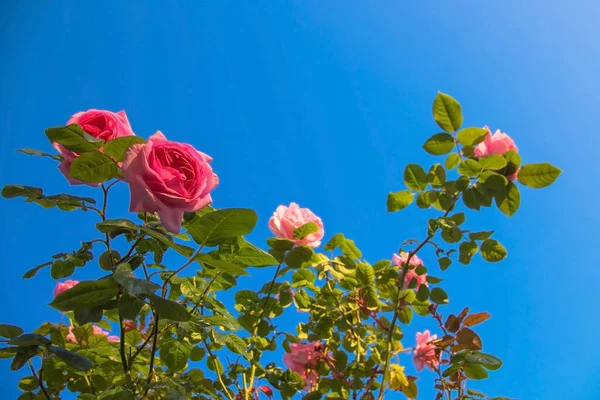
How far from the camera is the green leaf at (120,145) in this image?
0.67 m

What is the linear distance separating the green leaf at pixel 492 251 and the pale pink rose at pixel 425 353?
0.33 meters

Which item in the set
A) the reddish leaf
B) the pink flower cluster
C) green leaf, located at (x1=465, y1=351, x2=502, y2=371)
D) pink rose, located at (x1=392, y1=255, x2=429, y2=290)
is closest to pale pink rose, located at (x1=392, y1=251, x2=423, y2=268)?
pink rose, located at (x1=392, y1=255, x2=429, y2=290)

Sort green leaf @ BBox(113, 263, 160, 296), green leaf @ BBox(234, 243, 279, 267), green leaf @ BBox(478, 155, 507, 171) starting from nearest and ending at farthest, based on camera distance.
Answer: green leaf @ BBox(113, 263, 160, 296)
green leaf @ BBox(234, 243, 279, 267)
green leaf @ BBox(478, 155, 507, 171)

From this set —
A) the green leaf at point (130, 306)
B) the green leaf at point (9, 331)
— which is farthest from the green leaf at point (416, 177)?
the green leaf at point (9, 331)

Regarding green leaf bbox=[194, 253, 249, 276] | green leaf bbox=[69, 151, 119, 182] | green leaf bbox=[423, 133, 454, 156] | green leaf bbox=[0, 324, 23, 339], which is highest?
green leaf bbox=[423, 133, 454, 156]

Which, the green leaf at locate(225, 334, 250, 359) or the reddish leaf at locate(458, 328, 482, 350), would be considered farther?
the reddish leaf at locate(458, 328, 482, 350)

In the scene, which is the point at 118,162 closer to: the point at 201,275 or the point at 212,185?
the point at 212,185

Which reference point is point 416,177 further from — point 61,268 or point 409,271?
point 61,268

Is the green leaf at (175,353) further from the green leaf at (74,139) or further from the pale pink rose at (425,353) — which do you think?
the pale pink rose at (425,353)

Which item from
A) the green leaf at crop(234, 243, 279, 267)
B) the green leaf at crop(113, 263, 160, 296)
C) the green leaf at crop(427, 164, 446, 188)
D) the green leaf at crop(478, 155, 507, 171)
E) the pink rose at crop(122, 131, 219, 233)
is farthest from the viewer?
the green leaf at crop(427, 164, 446, 188)

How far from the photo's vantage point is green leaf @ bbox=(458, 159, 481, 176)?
0.95 metres

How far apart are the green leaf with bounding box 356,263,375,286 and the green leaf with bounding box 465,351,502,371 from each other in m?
0.30

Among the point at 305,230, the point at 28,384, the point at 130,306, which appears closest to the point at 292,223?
the point at 305,230

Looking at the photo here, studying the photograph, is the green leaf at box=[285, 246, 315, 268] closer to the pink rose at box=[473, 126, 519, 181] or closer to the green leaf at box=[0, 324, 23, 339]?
the pink rose at box=[473, 126, 519, 181]
